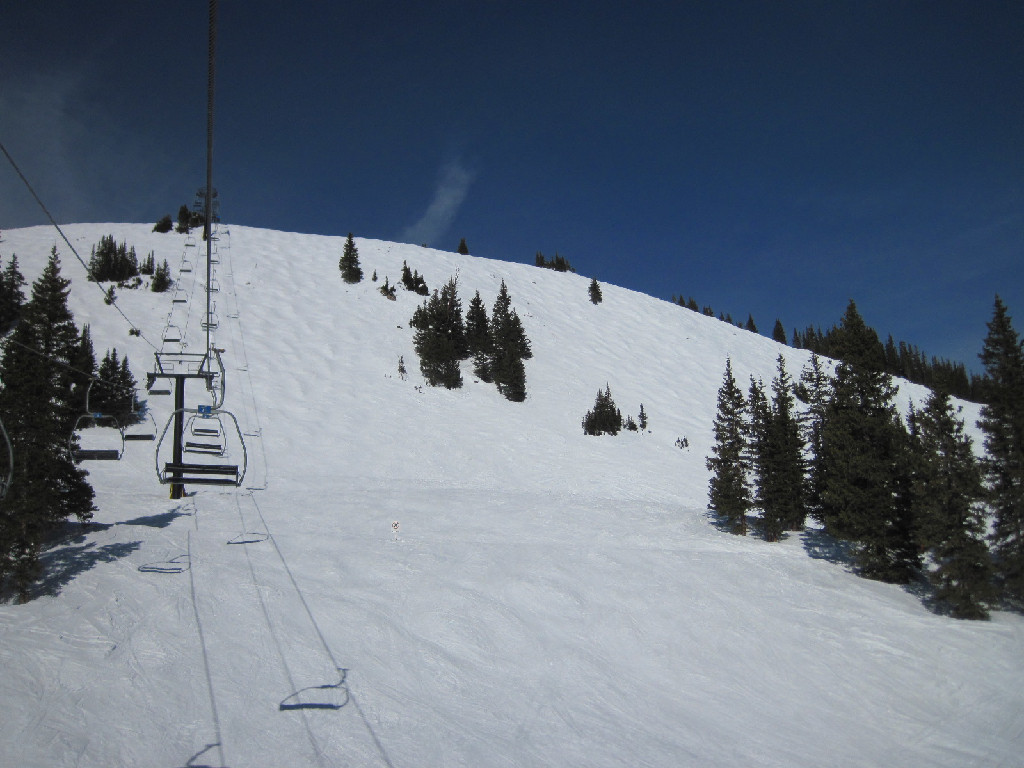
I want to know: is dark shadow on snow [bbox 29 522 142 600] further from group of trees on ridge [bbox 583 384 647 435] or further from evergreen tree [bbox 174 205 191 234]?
evergreen tree [bbox 174 205 191 234]

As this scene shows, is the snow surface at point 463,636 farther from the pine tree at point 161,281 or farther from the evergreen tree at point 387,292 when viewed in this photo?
the evergreen tree at point 387,292

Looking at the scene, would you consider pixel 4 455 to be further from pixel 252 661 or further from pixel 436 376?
pixel 436 376

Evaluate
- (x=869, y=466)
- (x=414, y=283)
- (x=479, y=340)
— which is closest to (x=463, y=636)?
(x=869, y=466)

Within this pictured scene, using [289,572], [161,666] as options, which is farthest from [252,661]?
[289,572]

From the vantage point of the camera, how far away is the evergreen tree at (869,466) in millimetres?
23500

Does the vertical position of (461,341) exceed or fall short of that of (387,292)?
it falls short

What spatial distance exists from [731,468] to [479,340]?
127 feet

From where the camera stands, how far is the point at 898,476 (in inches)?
941

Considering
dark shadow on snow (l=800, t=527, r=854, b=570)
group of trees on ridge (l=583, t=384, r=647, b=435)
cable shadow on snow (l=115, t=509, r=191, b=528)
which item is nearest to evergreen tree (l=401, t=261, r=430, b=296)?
group of trees on ridge (l=583, t=384, r=647, b=435)

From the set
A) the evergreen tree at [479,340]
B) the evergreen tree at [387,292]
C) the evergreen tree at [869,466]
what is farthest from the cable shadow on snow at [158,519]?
the evergreen tree at [387,292]

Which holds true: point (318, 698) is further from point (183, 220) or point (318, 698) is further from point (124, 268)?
point (183, 220)

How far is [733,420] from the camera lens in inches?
1171

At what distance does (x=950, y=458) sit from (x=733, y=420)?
9.96m

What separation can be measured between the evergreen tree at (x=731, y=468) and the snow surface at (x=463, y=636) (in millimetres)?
1530
